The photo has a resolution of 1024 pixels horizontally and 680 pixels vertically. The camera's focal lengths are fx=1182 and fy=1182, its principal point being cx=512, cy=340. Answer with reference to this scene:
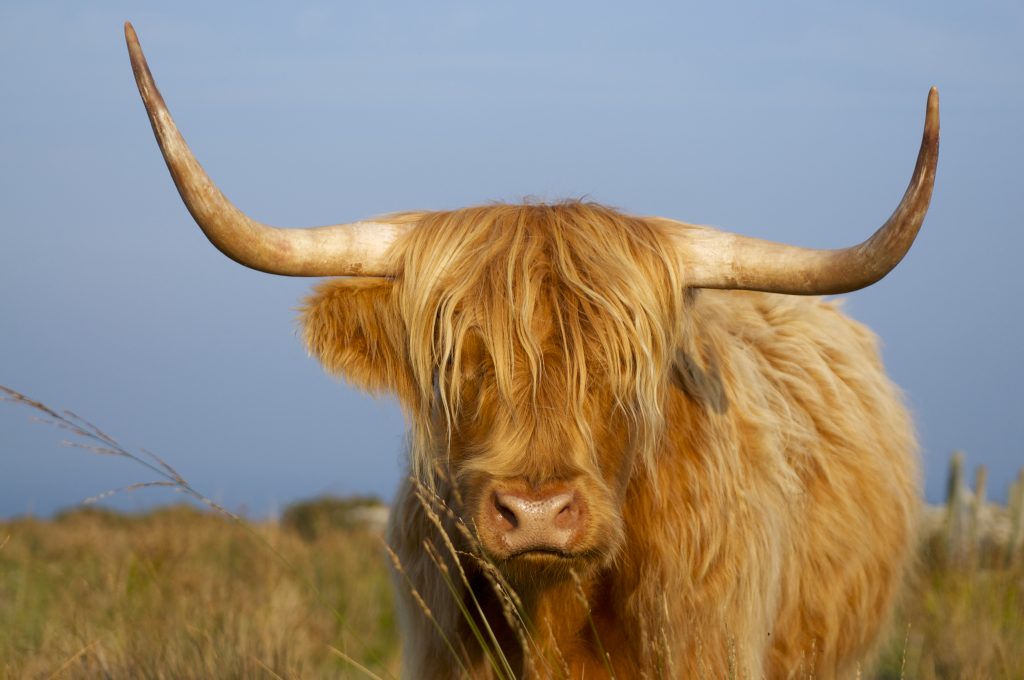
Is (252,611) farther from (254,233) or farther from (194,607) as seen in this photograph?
(254,233)

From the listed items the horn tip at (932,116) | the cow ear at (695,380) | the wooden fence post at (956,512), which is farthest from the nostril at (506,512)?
the wooden fence post at (956,512)

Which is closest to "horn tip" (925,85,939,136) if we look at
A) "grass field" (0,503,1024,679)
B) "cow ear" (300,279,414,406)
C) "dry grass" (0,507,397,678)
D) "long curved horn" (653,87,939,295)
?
"long curved horn" (653,87,939,295)

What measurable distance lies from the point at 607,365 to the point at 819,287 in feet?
2.15


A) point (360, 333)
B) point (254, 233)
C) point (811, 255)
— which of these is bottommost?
point (360, 333)

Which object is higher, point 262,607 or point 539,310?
point 539,310

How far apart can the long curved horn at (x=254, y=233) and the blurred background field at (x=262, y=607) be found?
0.76m

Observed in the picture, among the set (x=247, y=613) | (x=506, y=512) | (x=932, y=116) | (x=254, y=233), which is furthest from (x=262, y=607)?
(x=932, y=116)

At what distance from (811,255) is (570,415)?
0.86 meters

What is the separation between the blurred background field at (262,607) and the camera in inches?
178

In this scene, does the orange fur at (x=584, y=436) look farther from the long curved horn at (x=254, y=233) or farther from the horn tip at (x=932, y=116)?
the horn tip at (x=932, y=116)

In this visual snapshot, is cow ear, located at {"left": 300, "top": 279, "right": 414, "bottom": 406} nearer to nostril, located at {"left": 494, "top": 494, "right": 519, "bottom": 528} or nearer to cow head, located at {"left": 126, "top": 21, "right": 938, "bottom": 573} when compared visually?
cow head, located at {"left": 126, "top": 21, "right": 938, "bottom": 573}

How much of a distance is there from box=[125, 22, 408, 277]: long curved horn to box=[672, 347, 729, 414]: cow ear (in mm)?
946

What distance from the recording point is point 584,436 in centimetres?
319

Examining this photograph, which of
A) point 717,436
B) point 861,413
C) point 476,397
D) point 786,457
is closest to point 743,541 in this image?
point 717,436
